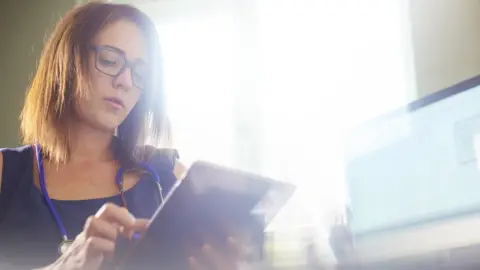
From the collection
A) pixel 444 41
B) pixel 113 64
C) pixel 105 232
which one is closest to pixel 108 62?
pixel 113 64

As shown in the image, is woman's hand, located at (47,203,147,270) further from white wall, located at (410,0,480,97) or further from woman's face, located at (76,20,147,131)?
white wall, located at (410,0,480,97)

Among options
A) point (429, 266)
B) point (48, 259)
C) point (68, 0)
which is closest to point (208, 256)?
point (48, 259)

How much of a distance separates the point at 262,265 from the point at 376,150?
0.25 m

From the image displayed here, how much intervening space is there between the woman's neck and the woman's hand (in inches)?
6.3

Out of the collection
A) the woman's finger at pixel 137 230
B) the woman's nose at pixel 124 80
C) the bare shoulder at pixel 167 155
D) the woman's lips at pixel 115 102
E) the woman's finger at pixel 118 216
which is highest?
the woman's nose at pixel 124 80

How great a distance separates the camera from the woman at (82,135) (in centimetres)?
51

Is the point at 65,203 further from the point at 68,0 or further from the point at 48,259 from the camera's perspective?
the point at 68,0

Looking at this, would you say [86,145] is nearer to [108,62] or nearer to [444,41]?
[108,62]

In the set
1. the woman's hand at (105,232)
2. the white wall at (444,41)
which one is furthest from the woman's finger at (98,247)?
the white wall at (444,41)

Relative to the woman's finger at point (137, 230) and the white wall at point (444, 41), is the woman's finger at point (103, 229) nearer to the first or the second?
the woman's finger at point (137, 230)

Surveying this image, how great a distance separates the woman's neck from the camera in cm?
57

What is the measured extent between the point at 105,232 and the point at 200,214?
0.07 metres

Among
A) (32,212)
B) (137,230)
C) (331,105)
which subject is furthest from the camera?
(331,105)

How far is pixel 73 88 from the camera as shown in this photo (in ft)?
1.87
